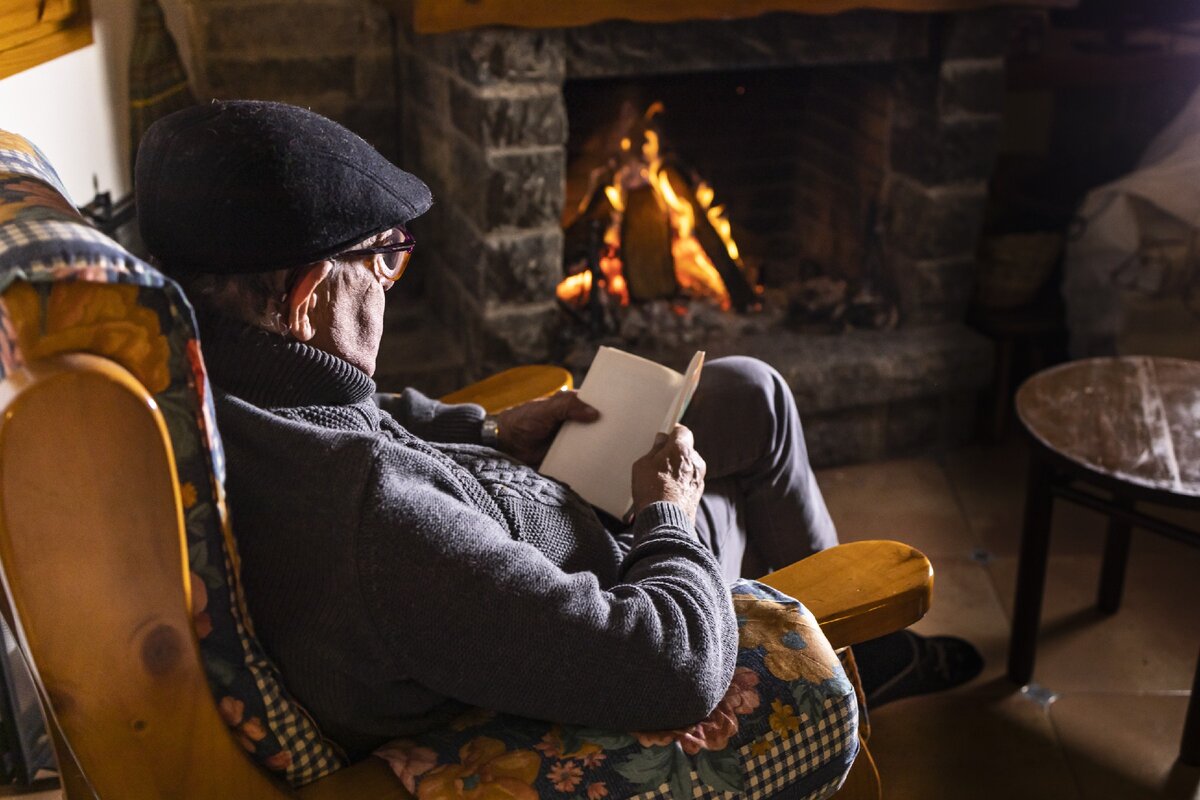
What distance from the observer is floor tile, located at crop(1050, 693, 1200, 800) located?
1.78 meters

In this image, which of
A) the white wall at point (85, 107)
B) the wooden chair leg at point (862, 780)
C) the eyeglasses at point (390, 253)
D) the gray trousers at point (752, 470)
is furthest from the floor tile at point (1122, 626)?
the white wall at point (85, 107)

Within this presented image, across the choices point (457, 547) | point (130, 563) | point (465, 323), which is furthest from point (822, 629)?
point (465, 323)

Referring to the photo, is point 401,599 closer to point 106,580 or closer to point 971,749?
point 106,580

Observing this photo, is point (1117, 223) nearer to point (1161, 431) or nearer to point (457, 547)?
point (1161, 431)

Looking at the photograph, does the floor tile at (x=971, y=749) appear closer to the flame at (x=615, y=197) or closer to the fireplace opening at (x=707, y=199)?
the fireplace opening at (x=707, y=199)

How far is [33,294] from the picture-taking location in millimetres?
770

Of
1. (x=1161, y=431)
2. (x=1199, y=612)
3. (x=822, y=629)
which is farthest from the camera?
(x=1199, y=612)

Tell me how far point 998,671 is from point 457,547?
139cm

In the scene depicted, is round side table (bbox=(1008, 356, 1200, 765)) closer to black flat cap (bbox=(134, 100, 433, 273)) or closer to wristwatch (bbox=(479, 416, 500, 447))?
wristwatch (bbox=(479, 416, 500, 447))

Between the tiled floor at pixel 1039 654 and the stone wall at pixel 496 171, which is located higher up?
the stone wall at pixel 496 171

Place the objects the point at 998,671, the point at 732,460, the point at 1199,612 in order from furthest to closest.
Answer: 1. the point at 1199,612
2. the point at 998,671
3. the point at 732,460

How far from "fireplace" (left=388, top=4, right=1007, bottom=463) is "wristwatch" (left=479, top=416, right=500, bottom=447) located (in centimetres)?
85

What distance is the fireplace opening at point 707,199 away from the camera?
276 centimetres

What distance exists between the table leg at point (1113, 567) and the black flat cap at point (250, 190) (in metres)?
1.63
